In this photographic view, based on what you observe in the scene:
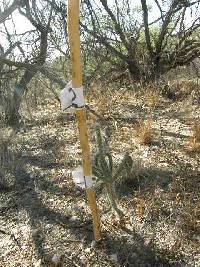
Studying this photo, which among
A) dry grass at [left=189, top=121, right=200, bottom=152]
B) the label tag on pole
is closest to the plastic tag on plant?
the label tag on pole

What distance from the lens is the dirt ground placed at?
3307 millimetres

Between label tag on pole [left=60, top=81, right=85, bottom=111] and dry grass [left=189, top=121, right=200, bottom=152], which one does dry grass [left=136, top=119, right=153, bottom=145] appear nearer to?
dry grass [left=189, top=121, right=200, bottom=152]

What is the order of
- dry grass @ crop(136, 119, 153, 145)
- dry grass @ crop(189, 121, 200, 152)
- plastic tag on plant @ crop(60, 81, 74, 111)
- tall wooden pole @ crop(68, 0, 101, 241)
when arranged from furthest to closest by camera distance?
dry grass @ crop(136, 119, 153, 145)
dry grass @ crop(189, 121, 200, 152)
plastic tag on plant @ crop(60, 81, 74, 111)
tall wooden pole @ crop(68, 0, 101, 241)

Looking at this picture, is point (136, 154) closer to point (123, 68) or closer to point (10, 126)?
point (10, 126)

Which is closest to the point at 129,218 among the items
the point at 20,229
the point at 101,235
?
the point at 101,235

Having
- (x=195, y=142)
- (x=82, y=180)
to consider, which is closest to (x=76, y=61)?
(x=82, y=180)

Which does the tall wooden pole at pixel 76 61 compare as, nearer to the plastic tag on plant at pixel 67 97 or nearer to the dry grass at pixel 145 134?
Result: the plastic tag on plant at pixel 67 97

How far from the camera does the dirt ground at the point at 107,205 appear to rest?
130 inches

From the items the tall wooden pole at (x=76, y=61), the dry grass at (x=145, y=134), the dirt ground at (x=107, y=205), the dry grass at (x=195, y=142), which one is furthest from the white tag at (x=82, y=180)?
the dry grass at (x=145, y=134)

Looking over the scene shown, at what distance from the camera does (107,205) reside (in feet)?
13.0

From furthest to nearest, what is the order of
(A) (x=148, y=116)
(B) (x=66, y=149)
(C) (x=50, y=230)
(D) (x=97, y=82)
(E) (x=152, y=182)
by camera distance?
(D) (x=97, y=82)
(A) (x=148, y=116)
(B) (x=66, y=149)
(E) (x=152, y=182)
(C) (x=50, y=230)

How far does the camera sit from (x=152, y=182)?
4.18m

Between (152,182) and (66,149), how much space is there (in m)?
1.82

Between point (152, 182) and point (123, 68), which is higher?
point (123, 68)
